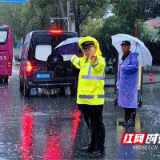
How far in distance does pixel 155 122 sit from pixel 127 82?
1.16 m

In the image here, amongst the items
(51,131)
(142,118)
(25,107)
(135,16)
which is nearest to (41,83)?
(25,107)

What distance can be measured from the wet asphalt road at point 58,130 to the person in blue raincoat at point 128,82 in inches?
12.8

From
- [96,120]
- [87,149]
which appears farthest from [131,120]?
[96,120]

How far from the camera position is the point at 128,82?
32.7 ft

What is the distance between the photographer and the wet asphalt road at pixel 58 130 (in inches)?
290

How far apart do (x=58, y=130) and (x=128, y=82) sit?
5.71 ft

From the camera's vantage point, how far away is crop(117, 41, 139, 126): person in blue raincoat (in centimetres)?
977

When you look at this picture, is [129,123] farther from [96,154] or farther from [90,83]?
[90,83]

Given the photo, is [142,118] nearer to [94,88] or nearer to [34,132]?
[34,132]

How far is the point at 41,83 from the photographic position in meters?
16.1

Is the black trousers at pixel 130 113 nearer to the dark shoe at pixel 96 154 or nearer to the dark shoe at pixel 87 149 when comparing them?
the dark shoe at pixel 87 149

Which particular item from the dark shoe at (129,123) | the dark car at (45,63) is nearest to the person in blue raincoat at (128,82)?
the dark shoe at (129,123)

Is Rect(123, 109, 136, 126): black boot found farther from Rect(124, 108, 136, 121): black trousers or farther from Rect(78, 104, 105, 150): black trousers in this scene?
Rect(78, 104, 105, 150): black trousers

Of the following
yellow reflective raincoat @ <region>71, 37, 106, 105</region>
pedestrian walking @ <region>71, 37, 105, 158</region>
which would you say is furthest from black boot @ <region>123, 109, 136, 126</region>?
yellow reflective raincoat @ <region>71, 37, 106, 105</region>
